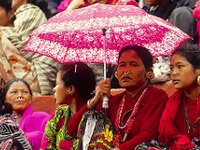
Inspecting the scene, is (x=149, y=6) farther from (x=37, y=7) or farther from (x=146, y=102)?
(x=146, y=102)

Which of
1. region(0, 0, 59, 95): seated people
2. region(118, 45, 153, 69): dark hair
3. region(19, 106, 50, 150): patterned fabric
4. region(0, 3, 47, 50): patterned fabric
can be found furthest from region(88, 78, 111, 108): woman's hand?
region(0, 3, 47, 50): patterned fabric

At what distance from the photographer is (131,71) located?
379 inches

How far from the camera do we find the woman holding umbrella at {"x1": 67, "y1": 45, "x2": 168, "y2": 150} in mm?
9383

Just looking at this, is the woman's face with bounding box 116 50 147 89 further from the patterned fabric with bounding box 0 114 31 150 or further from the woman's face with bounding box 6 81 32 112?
the woman's face with bounding box 6 81 32 112

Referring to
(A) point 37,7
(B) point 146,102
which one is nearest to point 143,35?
(B) point 146,102

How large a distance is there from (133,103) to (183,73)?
576 millimetres

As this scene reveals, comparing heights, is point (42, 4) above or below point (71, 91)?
above

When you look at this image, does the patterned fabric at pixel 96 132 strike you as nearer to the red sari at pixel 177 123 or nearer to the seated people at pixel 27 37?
the red sari at pixel 177 123

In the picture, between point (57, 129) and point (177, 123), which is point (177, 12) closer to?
point (57, 129)

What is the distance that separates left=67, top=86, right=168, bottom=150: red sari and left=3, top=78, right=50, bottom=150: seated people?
5.82 ft

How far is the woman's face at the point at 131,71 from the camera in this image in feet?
31.6

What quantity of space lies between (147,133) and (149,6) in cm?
326

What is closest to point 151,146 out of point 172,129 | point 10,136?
point 172,129

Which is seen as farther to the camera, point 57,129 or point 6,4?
point 6,4
